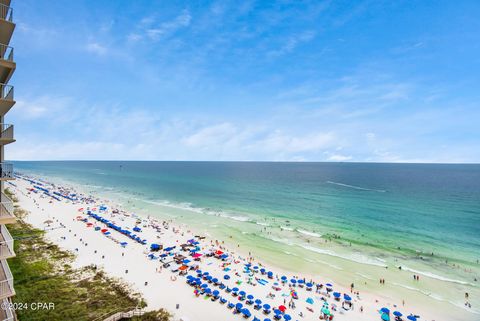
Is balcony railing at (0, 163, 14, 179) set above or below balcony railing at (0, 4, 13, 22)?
below

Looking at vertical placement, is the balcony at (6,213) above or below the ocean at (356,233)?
above

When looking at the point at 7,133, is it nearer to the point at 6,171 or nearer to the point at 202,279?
the point at 6,171

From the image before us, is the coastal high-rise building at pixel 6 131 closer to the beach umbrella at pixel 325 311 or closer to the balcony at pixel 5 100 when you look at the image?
the balcony at pixel 5 100

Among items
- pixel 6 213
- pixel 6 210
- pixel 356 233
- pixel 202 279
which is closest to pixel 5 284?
pixel 6 213

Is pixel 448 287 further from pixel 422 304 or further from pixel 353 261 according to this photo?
pixel 353 261

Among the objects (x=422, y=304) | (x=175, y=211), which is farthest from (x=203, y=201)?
(x=422, y=304)

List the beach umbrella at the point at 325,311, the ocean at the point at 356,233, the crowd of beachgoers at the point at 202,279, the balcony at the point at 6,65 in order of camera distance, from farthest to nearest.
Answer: the ocean at the point at 356,233 → the crowd of beachgoers at the point at 202,279 → the beach umbrella at the point at 325,311 → the balcony at the point at 6,65

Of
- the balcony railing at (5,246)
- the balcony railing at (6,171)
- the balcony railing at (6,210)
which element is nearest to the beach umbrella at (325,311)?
the balcony railing at (5,246)

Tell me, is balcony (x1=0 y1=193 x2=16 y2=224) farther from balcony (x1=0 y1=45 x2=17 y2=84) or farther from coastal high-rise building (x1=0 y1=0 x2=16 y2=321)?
balcony (x1=0 y1=45 x2=17 y2=84)

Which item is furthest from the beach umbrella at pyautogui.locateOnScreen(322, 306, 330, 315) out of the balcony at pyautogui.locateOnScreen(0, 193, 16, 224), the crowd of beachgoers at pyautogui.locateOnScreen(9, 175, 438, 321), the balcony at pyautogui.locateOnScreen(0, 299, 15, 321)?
the balcony at pyautogui.locateOnScreen(0, 193, 16, 224)
